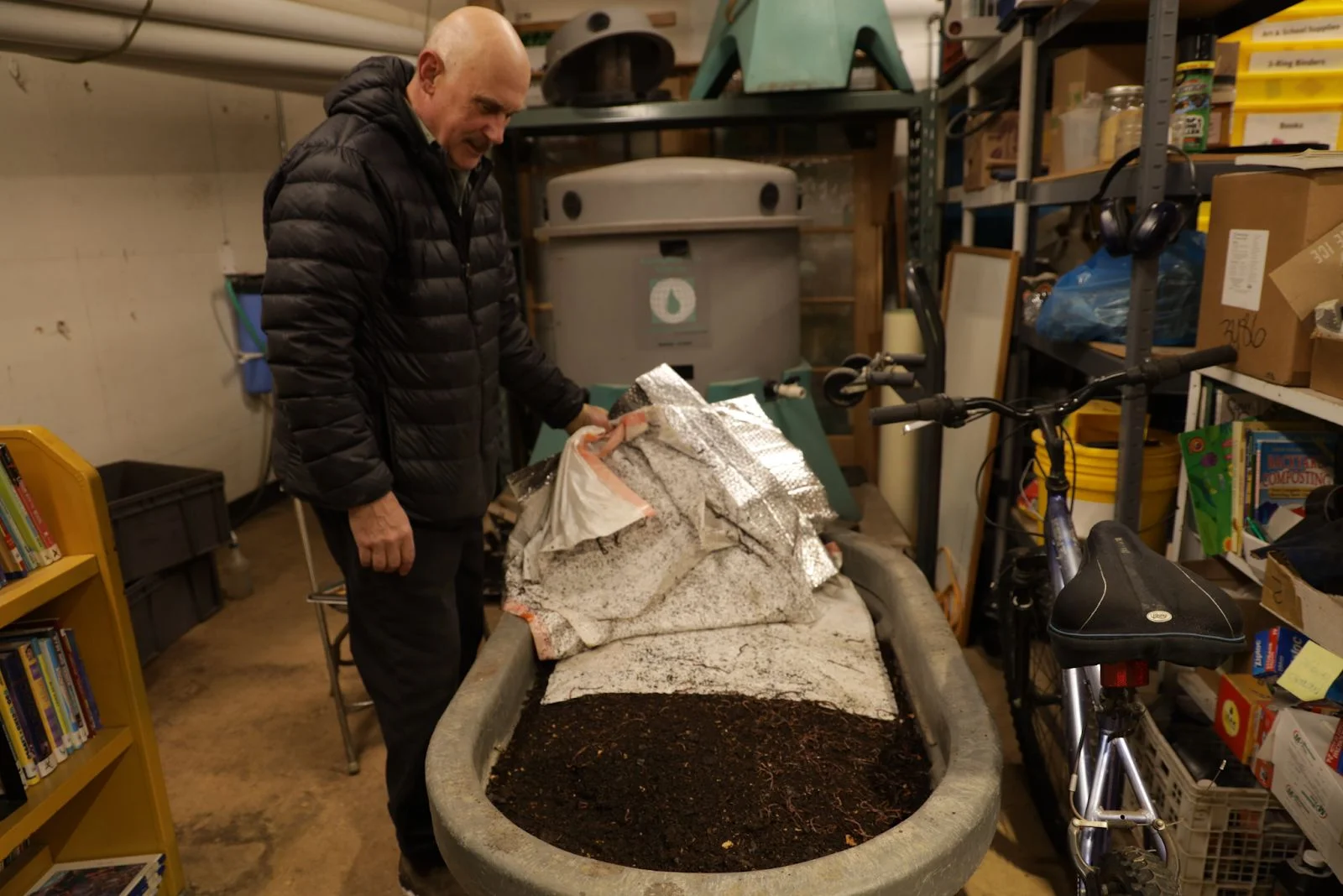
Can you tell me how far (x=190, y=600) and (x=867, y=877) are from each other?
8.46 feet

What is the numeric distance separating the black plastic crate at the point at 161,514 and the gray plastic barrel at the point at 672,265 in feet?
4.08

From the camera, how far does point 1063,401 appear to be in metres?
1.42

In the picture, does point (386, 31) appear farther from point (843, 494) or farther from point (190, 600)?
point (843, 494)

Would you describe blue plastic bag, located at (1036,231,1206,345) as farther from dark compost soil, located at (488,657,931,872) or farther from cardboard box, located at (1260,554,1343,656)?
dark compost soil, located at (488,657,931,872)

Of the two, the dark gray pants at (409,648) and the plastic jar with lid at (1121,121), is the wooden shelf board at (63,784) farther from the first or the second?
the plastic jar with lid at (1121,121)

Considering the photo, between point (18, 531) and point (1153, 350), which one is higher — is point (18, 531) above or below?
below

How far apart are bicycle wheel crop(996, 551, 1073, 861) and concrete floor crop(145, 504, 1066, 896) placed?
0.09m

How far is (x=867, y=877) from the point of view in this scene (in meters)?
1.06

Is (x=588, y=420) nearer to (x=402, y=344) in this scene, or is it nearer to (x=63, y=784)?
(x=402, y=344)

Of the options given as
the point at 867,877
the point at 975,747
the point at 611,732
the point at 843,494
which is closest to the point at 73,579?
the point at 611,732

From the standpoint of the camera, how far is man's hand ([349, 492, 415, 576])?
143 centimetres

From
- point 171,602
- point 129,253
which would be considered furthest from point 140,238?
point 171,602

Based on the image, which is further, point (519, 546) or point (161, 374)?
point (161, 374)

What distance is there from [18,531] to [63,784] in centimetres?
44
